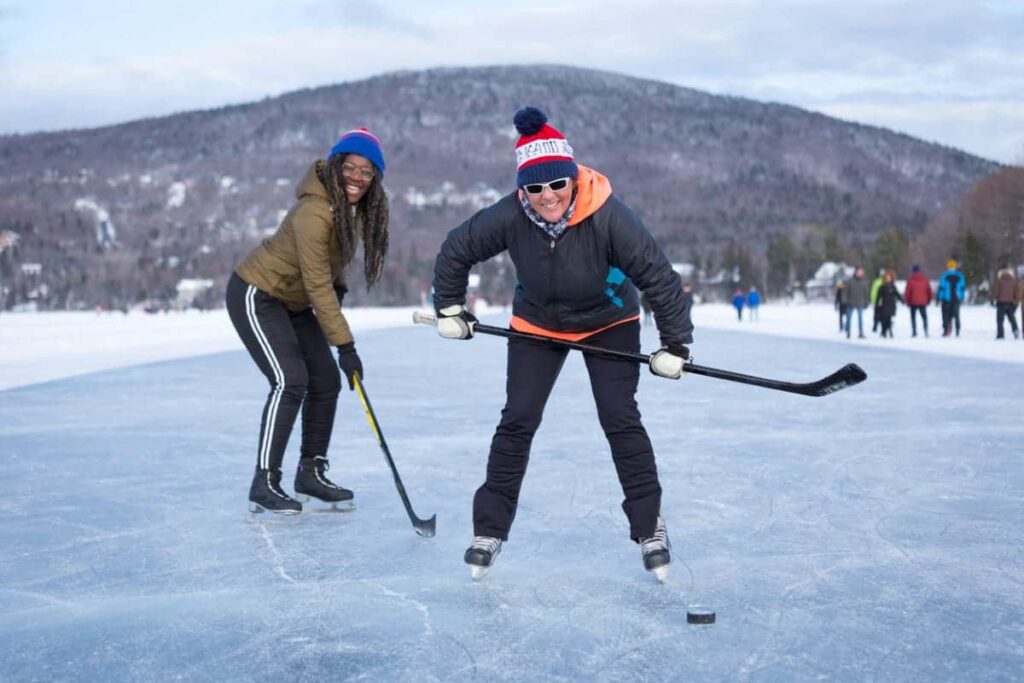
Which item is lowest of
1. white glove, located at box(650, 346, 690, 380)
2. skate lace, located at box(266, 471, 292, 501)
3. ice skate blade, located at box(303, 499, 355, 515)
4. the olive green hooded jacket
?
ice skate blade, located at box(303, 499, 355, 515)

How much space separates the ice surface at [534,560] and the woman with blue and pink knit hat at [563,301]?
0.24 m

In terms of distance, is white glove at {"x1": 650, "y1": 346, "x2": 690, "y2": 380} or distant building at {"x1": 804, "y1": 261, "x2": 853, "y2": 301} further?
distant building at {"x1": 804, "y1": 261, "x2": 853, "y2": 301}

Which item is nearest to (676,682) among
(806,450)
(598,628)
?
(598,628)

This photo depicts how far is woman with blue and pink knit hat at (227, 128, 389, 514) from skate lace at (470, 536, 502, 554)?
98cm

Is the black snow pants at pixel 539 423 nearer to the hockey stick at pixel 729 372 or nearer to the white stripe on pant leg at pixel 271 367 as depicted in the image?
the hockey stick at pixel 729 372

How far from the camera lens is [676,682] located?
8.04ft

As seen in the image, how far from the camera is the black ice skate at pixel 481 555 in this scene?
3303 millimetres

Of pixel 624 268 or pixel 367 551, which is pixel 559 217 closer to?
pixel 624 268

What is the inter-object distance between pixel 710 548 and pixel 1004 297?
14236 mm

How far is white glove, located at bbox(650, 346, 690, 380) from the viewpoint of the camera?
3.22m

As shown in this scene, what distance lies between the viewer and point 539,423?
3.35m

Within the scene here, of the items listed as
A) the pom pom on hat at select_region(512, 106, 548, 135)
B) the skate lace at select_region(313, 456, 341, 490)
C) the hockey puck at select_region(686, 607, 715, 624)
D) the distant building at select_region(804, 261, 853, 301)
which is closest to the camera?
the hockey puck at select_region(686, 607, 715, 624)

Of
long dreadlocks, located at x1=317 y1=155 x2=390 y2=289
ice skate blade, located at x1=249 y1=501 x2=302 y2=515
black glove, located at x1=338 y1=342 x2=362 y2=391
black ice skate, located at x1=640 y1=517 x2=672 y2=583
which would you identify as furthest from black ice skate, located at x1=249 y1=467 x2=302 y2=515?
black ice skate, located at x1=640 y1=517 x2=672 y2=583

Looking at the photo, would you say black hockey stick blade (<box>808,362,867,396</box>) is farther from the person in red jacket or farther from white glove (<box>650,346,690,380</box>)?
the person in red jacket
